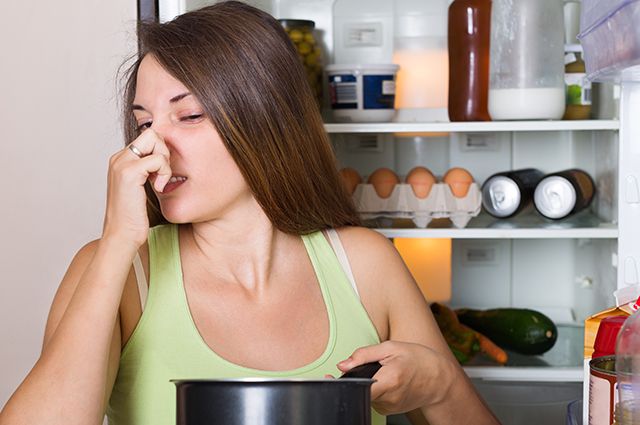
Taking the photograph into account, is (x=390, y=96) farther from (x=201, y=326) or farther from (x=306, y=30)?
(x=201, y=326)

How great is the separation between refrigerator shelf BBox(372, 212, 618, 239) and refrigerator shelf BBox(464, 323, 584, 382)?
0.85 feet

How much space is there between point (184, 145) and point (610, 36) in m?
0.54

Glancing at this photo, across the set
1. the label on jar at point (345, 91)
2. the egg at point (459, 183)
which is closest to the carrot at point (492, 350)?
the egg at point (459, 183)

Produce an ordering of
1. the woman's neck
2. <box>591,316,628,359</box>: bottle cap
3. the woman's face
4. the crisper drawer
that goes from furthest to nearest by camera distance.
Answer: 1. the crisper drawer
2. the woman's neck
3. the woman's face
4. <box>591,316,628,359</box>: bottle cap

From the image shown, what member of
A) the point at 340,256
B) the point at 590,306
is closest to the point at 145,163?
the point at 340,256

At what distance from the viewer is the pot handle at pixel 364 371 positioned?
904 mm

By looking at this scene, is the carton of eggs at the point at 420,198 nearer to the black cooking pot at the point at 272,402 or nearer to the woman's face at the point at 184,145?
the woman's face at the point at 184,145

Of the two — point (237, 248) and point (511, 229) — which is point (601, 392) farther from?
point (511, 229)

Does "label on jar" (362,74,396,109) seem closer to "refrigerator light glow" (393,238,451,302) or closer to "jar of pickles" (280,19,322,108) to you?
"jar of pickles" (280,19,322,108)

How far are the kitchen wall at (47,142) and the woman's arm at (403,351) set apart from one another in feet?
1.57

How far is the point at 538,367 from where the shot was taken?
192 cm

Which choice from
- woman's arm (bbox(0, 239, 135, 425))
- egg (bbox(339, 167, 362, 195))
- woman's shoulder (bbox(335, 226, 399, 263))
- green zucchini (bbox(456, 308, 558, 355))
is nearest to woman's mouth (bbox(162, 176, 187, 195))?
woman's arm (bbox(0, 239, 135, 425))

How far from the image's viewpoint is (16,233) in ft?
5.34

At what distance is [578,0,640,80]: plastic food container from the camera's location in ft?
2.90
